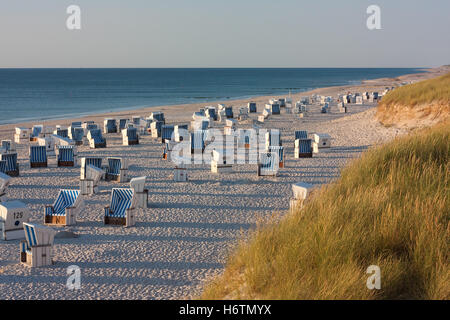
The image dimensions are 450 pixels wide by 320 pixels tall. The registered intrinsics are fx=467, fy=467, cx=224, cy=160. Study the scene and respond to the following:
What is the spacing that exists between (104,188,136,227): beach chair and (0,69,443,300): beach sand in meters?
0.20

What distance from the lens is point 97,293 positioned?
6352mm

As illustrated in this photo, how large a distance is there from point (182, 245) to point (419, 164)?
13.6ft

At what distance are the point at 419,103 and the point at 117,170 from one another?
1343 centimetres

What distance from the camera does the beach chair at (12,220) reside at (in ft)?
28.0

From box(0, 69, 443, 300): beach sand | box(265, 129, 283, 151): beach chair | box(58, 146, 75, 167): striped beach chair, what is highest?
box(265, 129, 283, 151): beach chair

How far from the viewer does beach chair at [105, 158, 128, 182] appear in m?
13.1

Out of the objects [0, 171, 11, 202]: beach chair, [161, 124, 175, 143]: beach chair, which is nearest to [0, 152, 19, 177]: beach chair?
[0, 171, 11, 202]: beach chair

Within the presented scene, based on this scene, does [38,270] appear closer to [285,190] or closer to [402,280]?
[402,280]

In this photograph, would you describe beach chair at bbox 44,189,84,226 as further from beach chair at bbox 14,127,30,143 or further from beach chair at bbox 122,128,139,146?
beach chair at bbox 14,127,30,143

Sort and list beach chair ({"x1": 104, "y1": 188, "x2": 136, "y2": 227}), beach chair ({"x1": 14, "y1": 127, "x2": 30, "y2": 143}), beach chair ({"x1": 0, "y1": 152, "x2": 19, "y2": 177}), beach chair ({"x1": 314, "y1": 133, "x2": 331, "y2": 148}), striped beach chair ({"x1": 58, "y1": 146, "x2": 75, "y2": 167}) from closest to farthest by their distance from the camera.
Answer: beach chair ({"x1": 104, "y1": 188, "x2": 136, "y2": 227})
beach chair ({"x1": 0, "y1": 152, "x2": 19, "y2": 177})
striped beach chair ({"x1": 58, "y1": 146, "x2": 75, "y2": 167})
beach chair ({"x1": 314, "y1": 133, "x2": 331, "y2": 148})
beach chair ({"x1": 14, "y1": 127, "x2": 30, "y2": 143})

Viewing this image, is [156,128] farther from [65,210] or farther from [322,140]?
[65,210]

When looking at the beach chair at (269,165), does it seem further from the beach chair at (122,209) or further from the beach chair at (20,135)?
the beach chair at (20,135)

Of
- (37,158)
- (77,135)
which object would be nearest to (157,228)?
(37,158)
